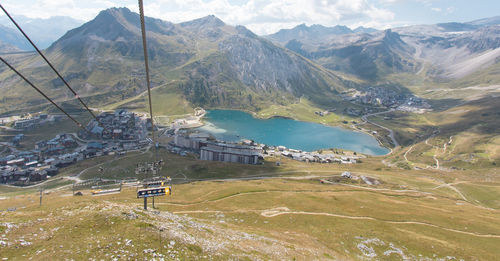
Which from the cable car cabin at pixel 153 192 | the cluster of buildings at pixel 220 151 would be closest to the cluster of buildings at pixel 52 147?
the cluster of buildings at pixel 220 151

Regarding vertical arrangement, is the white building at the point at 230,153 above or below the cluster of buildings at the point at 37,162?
above

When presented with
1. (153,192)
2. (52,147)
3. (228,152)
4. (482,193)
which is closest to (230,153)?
(228,152)

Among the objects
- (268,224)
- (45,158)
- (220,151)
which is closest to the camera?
(268,224)

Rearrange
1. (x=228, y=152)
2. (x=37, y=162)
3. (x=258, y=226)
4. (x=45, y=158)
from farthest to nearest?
1. (x=45, y=158)
2. (x=228, y=152)
3. (x=37, y=162)
4. (x=258, y=226)

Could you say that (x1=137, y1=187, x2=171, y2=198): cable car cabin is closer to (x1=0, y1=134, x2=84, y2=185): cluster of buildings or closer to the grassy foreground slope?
the grassy foreground slope

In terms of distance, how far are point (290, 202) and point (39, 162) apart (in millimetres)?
184930

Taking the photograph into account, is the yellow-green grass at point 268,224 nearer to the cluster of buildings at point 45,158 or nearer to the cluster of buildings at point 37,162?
the cluster of buildings at point 37,162

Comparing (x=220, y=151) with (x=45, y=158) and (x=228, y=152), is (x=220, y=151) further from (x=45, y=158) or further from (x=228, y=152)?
(x=45, y=158)

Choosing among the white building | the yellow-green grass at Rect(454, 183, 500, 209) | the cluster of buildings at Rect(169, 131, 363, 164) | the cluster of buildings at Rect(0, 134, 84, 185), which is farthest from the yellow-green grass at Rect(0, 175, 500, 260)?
the cluster of buildings at Rect(169, 131, 363, 164)

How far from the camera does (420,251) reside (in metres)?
52.0

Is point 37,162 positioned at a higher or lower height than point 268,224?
lower

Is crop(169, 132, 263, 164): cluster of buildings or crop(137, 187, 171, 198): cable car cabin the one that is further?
crop(169, 132, 263, 164): cluster of buildings

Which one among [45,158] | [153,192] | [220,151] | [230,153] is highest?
[153,192]

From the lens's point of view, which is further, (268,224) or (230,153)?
(230,153)
